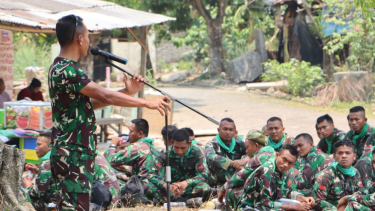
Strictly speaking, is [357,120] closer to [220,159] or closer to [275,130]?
[275,130]

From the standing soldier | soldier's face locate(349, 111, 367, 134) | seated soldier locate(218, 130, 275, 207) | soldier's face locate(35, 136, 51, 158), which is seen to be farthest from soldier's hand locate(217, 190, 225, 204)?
the standing soldier

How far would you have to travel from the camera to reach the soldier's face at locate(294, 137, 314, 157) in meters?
5.84

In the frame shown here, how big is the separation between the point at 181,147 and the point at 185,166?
A: 0.34 meters

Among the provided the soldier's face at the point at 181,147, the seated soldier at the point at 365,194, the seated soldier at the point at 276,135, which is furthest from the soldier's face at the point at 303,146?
the soldier's face at the point at 181,147

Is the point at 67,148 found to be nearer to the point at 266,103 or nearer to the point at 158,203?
the point at 158,203

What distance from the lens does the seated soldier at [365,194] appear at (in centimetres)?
480

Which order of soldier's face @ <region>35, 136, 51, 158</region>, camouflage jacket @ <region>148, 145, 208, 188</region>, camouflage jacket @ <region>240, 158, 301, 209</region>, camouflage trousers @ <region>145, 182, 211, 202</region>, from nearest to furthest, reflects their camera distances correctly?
camouflage jacket @ <region>240, 158, 301, 209</region> → soldier's face @ <region>35, 136, 51, 158</region> → camouflage trousers @ <region>145, 182, 211, 202</region> → camouflage jacket @ <region>148, 145, 208, 188</region>

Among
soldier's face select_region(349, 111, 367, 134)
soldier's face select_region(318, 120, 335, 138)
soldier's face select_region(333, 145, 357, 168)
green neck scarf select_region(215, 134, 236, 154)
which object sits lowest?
green neck scarf select_region(215, 134, 236, 154)

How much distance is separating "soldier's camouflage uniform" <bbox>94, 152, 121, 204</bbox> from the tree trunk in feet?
55.2

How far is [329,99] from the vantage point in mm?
14328

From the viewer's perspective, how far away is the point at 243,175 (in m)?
5.09

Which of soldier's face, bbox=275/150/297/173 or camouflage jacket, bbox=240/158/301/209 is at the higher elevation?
soldier's face, bbox=275/150/297/173

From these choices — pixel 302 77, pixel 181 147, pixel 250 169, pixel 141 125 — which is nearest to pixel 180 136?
pixel 181 147

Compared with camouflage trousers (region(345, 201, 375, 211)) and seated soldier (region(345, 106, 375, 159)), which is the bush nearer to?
seated soldier (region(345, 106, 375, 159))
